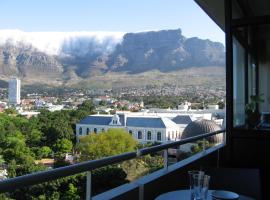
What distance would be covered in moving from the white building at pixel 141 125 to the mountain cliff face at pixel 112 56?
5771 millimetres

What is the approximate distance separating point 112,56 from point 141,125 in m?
13.6

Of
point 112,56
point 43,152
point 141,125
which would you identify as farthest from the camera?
point 112,56

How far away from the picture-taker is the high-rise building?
37.2 metres

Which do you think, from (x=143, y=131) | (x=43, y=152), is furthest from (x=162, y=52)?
(x=43, y=152)

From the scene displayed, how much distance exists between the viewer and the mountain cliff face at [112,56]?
43.9m

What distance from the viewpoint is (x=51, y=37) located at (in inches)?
2242

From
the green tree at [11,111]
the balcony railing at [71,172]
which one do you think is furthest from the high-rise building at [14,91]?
the balcony railing at [71,172]

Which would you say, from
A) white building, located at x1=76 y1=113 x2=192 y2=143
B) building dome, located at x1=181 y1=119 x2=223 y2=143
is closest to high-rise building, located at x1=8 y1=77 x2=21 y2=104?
white building, located at x1=76 y1=113 x2=192 y2=143

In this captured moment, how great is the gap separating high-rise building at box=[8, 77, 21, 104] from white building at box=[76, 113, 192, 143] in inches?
347

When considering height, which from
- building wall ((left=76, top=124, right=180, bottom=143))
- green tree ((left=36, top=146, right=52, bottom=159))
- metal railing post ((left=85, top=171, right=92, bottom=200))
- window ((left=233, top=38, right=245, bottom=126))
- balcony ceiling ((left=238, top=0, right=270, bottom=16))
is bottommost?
green tree ((left=36, top=146, right=52, bottom=159))

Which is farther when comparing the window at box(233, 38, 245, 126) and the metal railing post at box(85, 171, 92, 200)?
the window at box(233, 38, 245, 126)

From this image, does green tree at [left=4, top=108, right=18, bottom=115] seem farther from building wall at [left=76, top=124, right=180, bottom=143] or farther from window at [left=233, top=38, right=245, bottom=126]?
window at [left=233, top=38, right=245, bottom=126]

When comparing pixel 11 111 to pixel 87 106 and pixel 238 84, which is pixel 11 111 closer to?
pixel 87 106

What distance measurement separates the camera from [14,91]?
3747cm
